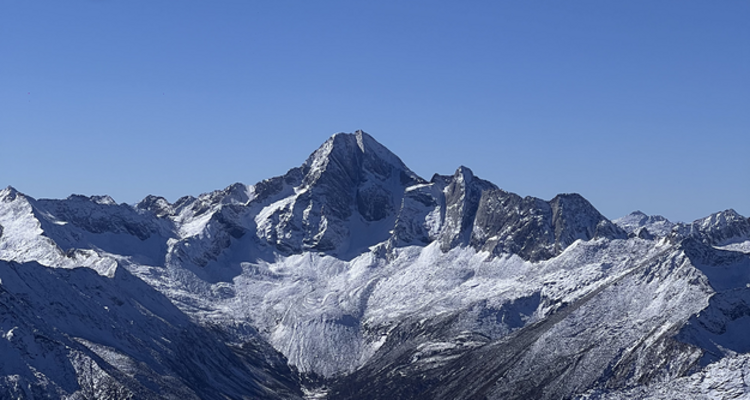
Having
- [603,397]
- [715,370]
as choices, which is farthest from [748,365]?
[603,397]

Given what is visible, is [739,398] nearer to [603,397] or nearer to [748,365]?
[748,365]

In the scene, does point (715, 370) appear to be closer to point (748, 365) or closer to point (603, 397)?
point (748, 365)

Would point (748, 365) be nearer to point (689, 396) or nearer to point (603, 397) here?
point (689, 396)

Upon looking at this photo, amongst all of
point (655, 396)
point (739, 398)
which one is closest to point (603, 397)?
point (655, 396)

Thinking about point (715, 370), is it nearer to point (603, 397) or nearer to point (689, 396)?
point (689, 396)
